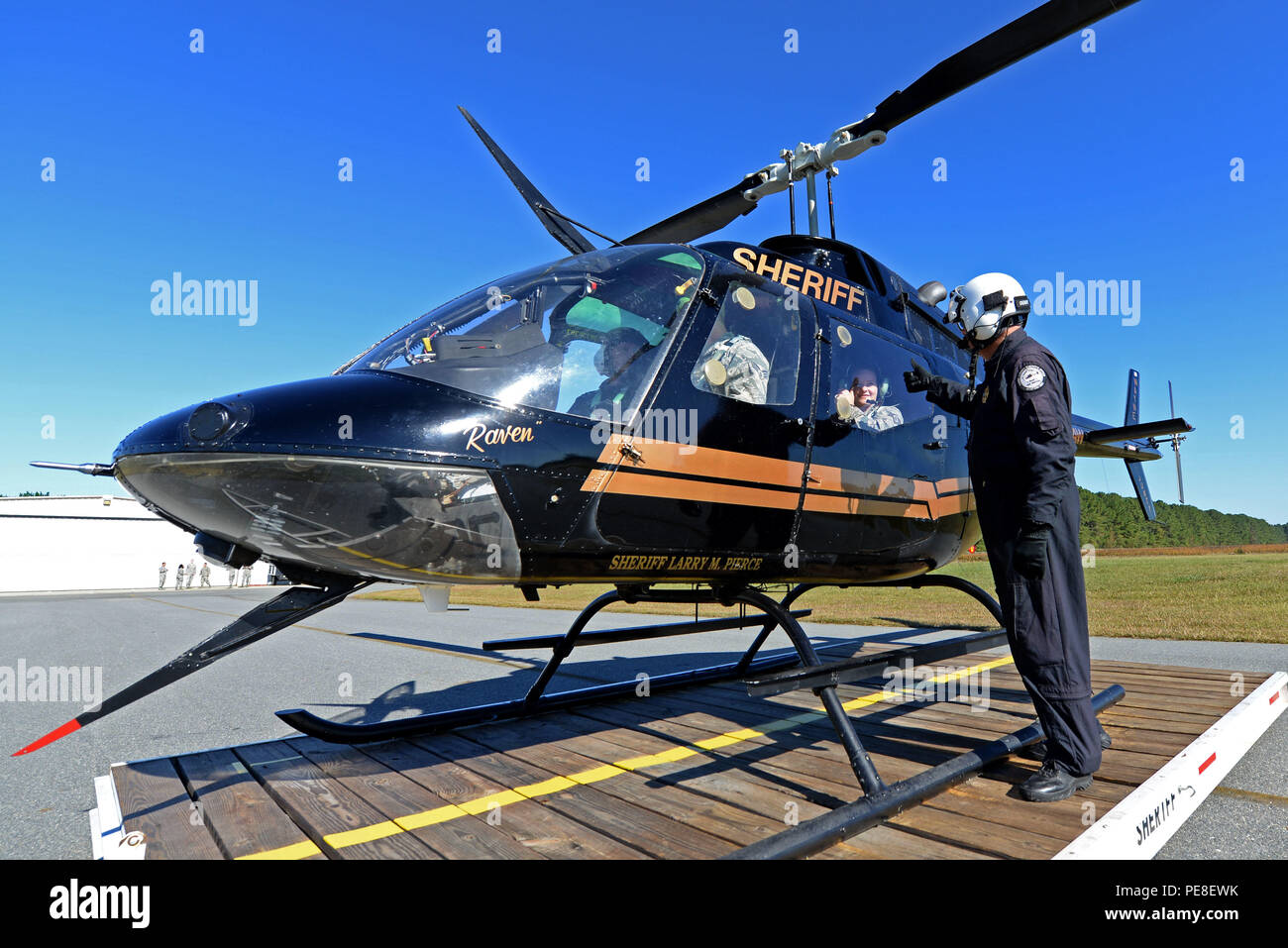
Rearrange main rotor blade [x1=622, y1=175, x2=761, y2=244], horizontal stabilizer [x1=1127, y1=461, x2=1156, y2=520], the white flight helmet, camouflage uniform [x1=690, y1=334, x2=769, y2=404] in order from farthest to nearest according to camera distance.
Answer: horizontal stabilizer [x1=1127, y1=461, x2=1156, y2=520] < main rotor blade [x1=622, y1=175, x2=761, y2=244] < the white flight helmet < camouflage uniform [x1=690, y1=334, x2=769, y2=404]

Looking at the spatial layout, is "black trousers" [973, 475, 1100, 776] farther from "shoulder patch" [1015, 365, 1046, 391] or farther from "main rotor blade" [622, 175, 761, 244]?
"main rotor blade" [622, 175, 761, 244]

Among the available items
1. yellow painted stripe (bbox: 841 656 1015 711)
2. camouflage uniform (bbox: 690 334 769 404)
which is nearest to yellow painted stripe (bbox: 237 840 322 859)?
Result: camouflage uniform (bbox: 690 334 769 404)

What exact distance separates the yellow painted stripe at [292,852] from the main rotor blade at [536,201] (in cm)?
346

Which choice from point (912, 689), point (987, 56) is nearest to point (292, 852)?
point (912, 689)

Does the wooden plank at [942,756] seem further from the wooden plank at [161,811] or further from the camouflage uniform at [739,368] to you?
the wooden plank at [161,811]

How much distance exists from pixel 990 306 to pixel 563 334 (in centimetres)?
220

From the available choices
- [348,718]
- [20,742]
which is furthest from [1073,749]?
[20,742]

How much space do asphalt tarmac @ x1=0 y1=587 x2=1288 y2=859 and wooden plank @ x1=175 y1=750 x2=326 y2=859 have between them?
1.85 ft

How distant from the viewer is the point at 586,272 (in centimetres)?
308

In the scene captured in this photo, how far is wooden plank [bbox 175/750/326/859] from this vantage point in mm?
2744

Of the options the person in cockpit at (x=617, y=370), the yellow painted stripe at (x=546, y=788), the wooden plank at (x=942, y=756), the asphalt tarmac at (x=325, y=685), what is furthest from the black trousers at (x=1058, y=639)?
the yellow painted stripe at (x=546, y=788)

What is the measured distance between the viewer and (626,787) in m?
3.39

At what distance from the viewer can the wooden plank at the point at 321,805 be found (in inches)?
105
